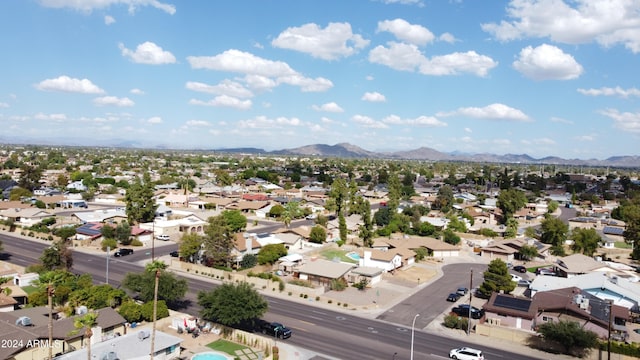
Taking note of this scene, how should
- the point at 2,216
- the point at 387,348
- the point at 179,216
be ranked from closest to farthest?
the point at 387,348 → the point at 2,216 → the point at 179,216

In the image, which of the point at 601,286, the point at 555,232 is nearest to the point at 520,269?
the point at 601,286

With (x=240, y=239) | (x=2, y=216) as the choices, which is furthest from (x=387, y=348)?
(x=2, y=216)

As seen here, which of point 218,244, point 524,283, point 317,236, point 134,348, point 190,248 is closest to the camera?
point 134,348

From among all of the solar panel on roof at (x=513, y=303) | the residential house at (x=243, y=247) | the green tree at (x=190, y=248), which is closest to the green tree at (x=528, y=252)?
the solar panel on roof at (x=513, y=303)

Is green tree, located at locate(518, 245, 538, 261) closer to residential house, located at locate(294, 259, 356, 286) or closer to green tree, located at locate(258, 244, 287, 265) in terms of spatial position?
residential house, located at locate(294, 259, 356, 286)

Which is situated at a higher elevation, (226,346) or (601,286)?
(601,286)

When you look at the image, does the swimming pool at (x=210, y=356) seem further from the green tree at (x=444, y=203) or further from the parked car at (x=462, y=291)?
the green tree at (x=444, y=203)

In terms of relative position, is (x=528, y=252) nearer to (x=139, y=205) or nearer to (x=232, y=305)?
(x=232, y=305)

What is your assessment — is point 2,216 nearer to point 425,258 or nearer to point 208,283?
point 208,283
